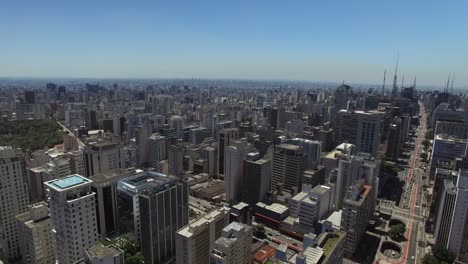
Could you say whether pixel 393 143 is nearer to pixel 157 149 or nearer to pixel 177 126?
pixel 177 126

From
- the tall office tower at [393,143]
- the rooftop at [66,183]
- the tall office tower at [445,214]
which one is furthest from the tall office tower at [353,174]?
the rooftop at [66,183]

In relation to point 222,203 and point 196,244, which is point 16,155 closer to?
point 196,244

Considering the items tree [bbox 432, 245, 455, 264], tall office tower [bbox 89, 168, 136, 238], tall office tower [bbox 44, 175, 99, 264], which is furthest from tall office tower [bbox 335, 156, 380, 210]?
tall office tower [bbox 44, 175, 99, 264]

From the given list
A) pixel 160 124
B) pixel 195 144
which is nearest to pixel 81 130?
pixel 160 124

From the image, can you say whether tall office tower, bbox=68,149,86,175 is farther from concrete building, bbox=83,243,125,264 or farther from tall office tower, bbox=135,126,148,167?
concrete building, bbox=83,243,125,264

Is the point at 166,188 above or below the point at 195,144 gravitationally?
above

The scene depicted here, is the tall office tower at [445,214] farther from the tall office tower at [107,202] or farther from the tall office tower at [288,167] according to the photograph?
the tall office tower at [107,202]
